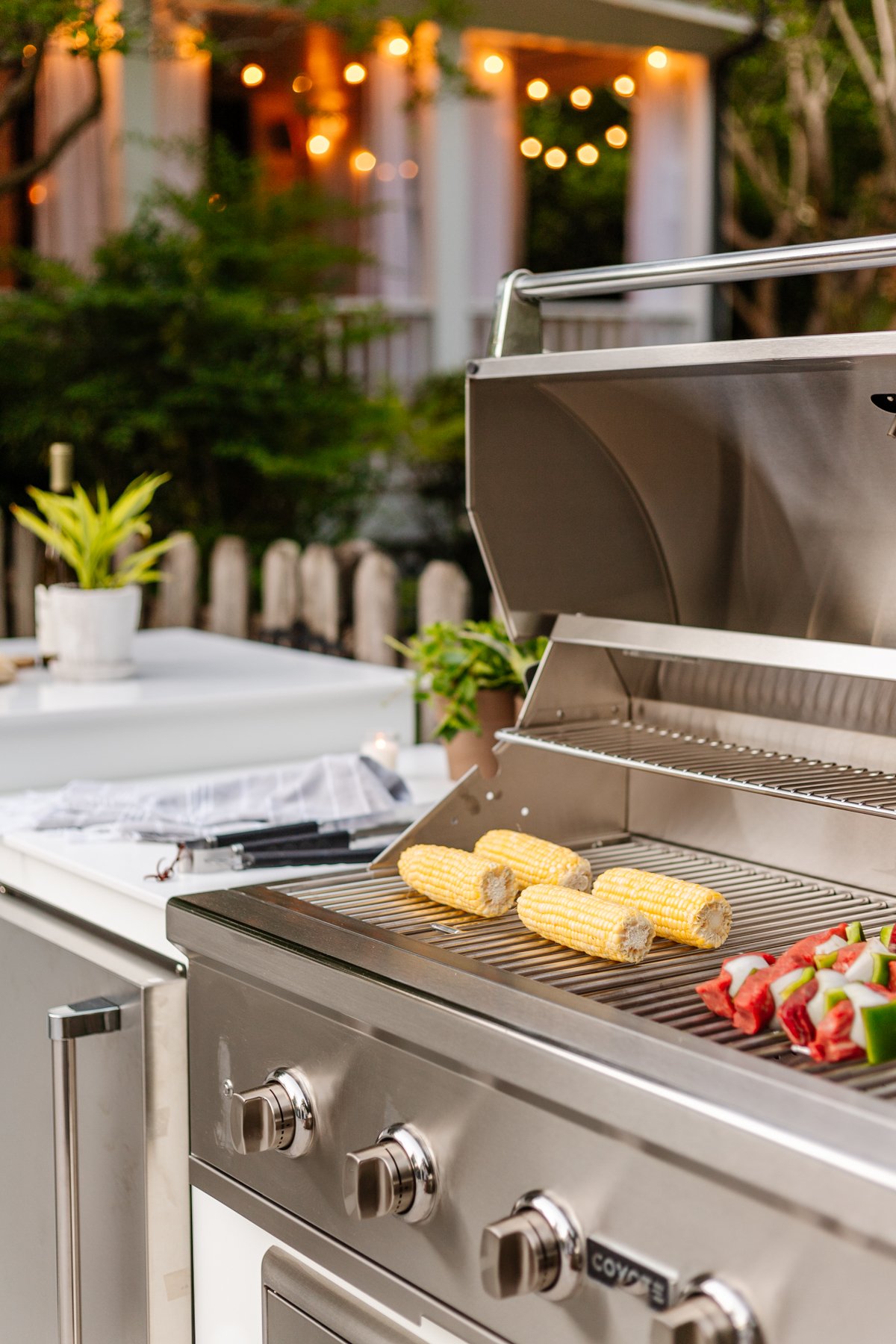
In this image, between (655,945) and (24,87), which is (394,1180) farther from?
(24,87)

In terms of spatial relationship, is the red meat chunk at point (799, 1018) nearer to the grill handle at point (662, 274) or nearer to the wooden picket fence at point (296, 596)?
the grill handle at point (662, 274)

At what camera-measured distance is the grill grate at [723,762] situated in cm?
147

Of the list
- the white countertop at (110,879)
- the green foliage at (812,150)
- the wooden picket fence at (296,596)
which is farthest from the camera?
the green foliage at (812,150)

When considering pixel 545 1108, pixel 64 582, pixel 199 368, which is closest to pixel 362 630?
pixel 64 582

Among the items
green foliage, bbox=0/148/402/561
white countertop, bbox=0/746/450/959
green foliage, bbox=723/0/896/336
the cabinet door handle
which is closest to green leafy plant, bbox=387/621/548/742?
white countertop, bbox=0/746/450/959

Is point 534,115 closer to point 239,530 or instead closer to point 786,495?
point 239,530

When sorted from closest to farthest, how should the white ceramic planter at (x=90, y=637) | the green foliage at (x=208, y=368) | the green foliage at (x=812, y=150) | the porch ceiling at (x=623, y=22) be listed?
the white ceramic planter at (x=90, y=637) < the green foliage at (x=208, y=368) < the green foliage at (x=812, y=150) < the porch ceiling at (x=623, y=22)

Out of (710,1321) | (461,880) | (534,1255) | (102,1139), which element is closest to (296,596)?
(102,1139)

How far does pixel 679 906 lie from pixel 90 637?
5.59ft

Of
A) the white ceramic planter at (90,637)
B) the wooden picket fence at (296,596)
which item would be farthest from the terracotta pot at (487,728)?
the wooden picket fence at (296,596)

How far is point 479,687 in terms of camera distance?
226 centimetres

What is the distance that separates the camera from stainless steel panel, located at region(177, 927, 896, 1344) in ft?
3.18

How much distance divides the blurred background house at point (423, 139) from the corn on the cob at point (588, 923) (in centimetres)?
590

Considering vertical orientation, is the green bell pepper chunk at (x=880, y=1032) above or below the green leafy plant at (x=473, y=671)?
below
